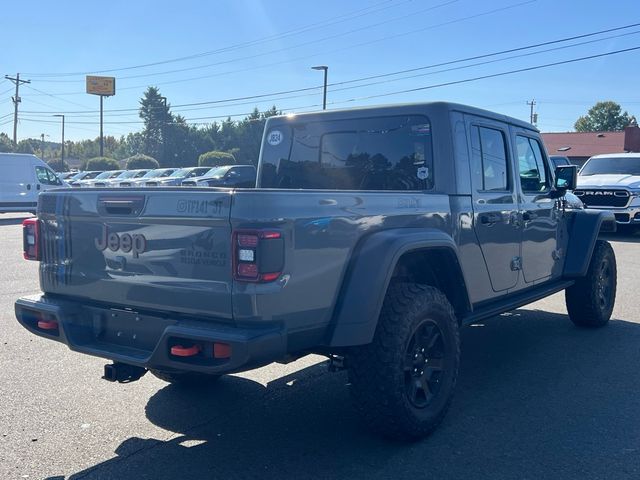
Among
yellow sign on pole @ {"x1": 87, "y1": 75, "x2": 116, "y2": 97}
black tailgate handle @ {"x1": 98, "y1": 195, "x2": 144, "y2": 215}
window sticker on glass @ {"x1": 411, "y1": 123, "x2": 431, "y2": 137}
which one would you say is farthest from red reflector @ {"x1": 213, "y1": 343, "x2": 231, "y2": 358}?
yellow sign on pole @ {"x1": 87, "y1": 75, "x2": 116, "y2": 97}

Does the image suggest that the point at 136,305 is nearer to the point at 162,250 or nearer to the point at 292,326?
the point at 162,250

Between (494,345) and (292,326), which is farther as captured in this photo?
(494,345)

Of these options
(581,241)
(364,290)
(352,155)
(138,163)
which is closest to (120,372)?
(364,290)

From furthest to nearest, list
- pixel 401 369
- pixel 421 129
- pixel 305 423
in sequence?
pixel 421 129, pixel 305 423, pixel 401 369

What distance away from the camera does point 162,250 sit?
3.53 meters

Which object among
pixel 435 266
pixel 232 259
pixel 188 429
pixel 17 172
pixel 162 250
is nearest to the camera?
pixel 232 259

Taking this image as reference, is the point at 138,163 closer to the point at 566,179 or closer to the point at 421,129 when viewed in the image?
the point at 566,179

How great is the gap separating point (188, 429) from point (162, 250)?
1.37 meters

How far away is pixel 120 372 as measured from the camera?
3.91 meters

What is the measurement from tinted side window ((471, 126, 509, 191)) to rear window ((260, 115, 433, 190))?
47 centimetres

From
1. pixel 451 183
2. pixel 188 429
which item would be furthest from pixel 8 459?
pixel 451 183

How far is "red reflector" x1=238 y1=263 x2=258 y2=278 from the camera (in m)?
3.24

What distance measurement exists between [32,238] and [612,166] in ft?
53.0

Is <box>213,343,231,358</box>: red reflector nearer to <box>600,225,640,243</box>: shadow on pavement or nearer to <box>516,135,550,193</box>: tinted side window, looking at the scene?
<box>516,135,550,193</box>: tinted side window
